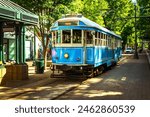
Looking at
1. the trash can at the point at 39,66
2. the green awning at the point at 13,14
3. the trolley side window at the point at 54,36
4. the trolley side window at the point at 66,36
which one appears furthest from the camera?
the trash can at the point at 39,66

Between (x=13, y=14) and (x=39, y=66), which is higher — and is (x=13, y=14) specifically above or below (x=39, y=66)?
above

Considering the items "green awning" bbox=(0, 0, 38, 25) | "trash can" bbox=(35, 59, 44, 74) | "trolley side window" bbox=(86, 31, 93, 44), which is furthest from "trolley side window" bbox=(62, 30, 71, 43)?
"trash can" bbox=(35, 59, 44, 74)

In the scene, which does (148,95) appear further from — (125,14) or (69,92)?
(125,14)

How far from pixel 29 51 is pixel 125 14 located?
84.9 feet

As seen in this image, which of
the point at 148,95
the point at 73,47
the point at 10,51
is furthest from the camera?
the point at 10,51

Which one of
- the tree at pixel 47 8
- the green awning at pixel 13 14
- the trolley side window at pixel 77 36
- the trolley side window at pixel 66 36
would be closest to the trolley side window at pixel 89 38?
the trolley side window at pixel 77 36

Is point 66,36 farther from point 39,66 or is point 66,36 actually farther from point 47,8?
point 47,8

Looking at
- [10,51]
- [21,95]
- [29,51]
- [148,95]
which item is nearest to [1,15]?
[21,95]

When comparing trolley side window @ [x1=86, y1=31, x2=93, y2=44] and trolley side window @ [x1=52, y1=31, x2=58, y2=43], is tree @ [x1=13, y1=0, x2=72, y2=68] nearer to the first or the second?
trolley side window @ [x1=52, y1=31, x2=58, y2=43]

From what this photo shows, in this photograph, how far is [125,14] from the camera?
214 feet

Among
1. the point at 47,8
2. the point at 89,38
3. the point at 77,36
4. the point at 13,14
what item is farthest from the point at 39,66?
the point at 13,14

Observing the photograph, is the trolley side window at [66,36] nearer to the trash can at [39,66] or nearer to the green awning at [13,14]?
the green awning at [13,14]

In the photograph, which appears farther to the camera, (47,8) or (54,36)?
(47,8)

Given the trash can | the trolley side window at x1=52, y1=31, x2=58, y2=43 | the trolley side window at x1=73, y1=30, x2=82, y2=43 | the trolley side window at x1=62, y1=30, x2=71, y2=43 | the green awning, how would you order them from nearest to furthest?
the green awning, the trolley side window at x1=73, y1=30, x2=82, y2=43, the trolley side window at x1=62, y1=30, x2=71, y2=43, the trolley side window at x1=52, y1=31, x2=58, y2=43, the trash can
